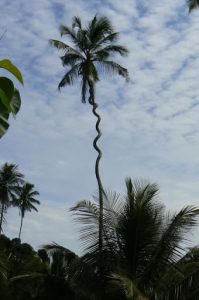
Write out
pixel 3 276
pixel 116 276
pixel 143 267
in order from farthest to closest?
pixel 3 276 < pixel 143 267 < pixel 116 276

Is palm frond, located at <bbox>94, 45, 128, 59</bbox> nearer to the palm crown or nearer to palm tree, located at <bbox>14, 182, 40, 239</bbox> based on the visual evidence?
the palm crown

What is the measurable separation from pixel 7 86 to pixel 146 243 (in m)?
12.7

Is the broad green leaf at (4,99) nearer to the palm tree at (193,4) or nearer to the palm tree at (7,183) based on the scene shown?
the palm tree at (193,4)

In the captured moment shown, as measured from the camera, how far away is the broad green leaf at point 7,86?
3373 mm

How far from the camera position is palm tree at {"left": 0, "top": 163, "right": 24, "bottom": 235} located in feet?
200

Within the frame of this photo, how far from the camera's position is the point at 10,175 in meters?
62.3

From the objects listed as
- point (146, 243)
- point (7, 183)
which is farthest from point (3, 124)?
point (7, 183)

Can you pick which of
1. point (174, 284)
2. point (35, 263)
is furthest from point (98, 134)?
point (174, 284)

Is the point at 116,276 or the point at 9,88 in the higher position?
the point at 116,276

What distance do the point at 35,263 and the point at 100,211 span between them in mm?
5239

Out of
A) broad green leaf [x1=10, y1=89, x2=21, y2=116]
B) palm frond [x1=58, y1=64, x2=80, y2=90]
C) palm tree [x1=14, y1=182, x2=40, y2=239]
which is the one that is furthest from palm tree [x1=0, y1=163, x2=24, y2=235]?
broad green leaf [x1=10, y1=89, x2=21, y2=116]

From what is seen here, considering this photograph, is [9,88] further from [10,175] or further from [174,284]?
[10,175]

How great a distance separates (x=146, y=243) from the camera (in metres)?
15.7

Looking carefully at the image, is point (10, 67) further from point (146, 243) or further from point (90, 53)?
point (90, 53)
